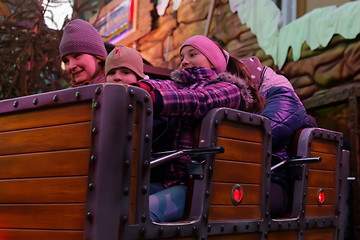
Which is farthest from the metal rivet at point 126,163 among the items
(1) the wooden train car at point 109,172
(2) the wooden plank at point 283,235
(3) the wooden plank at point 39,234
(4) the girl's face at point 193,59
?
(2) the wooden plank at point 283,235

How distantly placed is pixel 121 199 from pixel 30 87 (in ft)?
10.5

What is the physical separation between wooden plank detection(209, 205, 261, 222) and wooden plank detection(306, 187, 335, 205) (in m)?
0.44

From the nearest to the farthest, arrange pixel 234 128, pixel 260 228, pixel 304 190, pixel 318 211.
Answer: pixel 234 128
pixel 260 228
pixel 304 190
pixel 318 211

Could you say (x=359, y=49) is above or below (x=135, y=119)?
above

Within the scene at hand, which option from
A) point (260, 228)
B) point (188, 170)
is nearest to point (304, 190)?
point (260, 228)

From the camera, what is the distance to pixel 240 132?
1832mm

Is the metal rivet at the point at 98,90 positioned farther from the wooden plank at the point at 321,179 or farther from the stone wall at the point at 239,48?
the stone wall at the point at 239,48

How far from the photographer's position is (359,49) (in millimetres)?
4660

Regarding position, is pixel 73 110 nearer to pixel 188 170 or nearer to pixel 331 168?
pixel 188 170

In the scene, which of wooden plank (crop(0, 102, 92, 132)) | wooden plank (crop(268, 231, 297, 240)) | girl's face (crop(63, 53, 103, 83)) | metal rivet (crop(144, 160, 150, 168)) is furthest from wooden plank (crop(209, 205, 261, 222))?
girl's face (crop(63, 53, 103, 83))

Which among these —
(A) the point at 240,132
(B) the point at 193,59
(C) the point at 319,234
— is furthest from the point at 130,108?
(C) the point at 319,234

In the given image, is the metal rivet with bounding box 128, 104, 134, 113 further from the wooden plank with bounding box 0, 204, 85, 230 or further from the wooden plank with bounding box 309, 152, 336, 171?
the wooden plank with bounding box 309, 152, 336, 171

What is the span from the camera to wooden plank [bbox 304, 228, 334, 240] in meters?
2.27

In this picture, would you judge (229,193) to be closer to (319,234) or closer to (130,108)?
(130,108)
